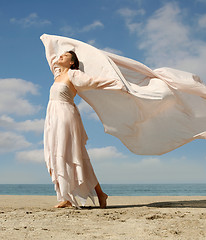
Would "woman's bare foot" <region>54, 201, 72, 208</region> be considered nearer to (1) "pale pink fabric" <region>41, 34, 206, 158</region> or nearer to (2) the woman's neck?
(1) "pale pink fabric" <region>41, 34, 206, 158</region>

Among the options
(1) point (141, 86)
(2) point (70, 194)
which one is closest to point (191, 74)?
(1) point (141, 86)

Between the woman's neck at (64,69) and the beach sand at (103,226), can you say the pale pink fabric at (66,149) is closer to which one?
the woman's neck at (64,69)

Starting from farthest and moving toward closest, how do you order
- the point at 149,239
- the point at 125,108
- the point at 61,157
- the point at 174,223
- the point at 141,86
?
the point at 141,86, the point at 125,108, the point at 61,157, the point at 174,223, the point at 149,239

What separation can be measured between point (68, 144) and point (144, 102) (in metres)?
1.33

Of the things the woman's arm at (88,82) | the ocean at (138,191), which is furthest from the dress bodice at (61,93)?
the ocean at (138,191)

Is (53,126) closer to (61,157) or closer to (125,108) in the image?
(61,157)

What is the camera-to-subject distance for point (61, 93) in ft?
15.7

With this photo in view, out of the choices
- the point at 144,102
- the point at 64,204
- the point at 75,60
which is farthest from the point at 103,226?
the point at 75,60

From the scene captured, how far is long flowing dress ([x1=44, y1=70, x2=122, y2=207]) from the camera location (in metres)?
4.52

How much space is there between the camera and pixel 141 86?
516cm

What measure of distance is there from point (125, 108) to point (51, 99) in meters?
1.19

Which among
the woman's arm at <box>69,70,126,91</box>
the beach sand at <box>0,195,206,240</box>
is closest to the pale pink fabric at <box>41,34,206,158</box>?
the woman's arm at <box>69,70,126,91</box>

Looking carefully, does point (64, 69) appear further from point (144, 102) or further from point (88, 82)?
point (144, 102)

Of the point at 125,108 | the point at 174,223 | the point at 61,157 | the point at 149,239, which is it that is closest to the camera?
the point at 149,239
